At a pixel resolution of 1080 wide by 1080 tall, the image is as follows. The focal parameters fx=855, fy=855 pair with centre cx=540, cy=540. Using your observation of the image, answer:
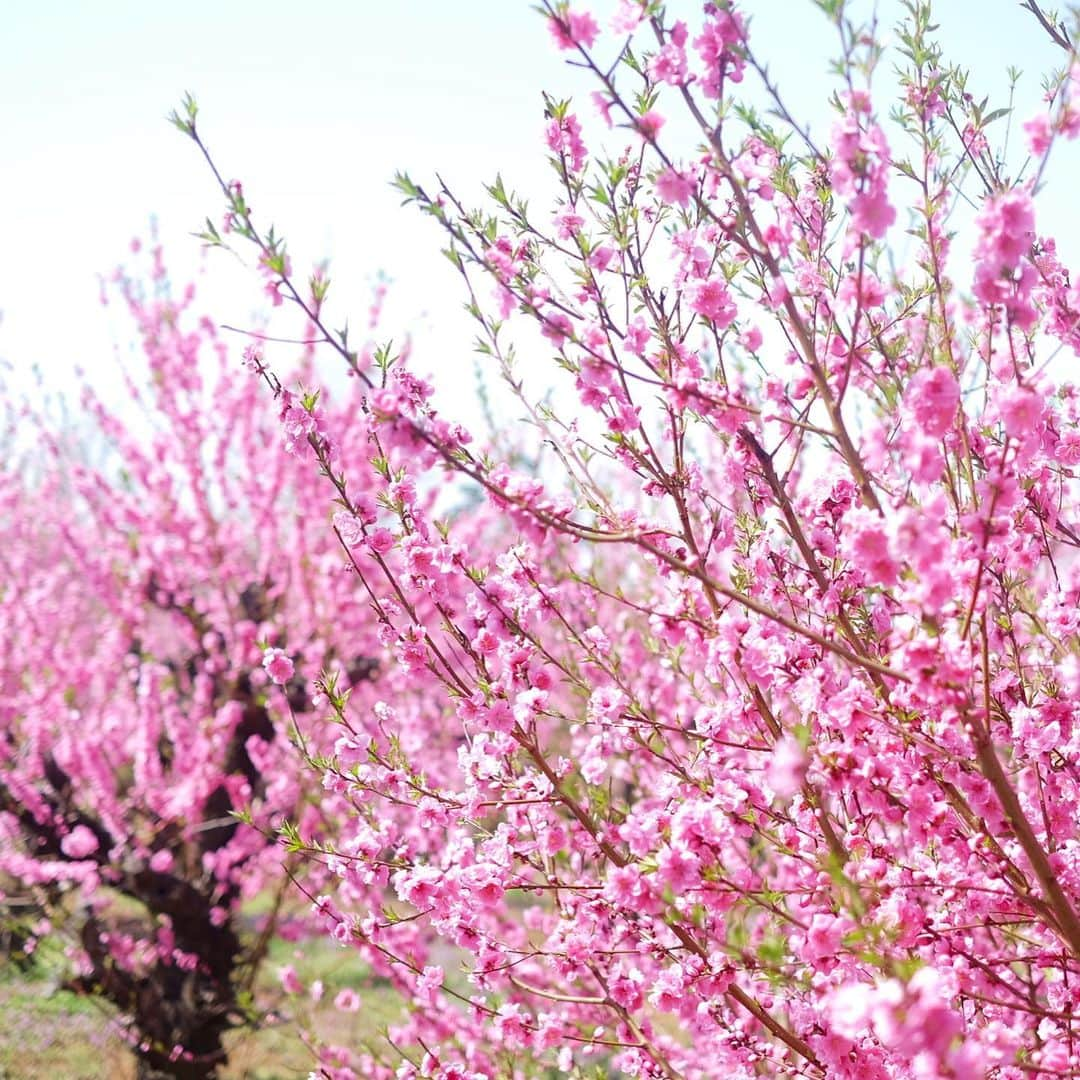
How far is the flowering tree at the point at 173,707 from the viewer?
6258 millimetres

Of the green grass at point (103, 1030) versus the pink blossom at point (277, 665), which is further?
the green grass at point (103, 1030)

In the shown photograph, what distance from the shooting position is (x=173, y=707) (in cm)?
830

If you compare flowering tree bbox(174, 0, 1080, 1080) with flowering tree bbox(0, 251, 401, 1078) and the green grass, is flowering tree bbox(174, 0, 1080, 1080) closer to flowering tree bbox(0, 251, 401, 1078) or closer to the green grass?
flowering tree bbox(0, 251, 401, 1078)

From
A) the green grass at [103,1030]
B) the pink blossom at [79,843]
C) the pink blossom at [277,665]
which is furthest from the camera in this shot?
the green grass at [103,1030]

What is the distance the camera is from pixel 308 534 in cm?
943

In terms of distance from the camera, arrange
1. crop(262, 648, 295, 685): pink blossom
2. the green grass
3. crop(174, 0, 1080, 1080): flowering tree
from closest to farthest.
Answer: crop(174, 0, 1080, 1080): flowering tree → crop(262, 648, 295, 685): pink blossom → the green grass

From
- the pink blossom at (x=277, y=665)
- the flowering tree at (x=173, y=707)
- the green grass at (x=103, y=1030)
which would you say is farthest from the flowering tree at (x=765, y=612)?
the green grass at (x=103, y=1030)

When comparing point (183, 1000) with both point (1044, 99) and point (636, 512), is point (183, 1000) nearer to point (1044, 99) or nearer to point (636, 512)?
point (636, 512)

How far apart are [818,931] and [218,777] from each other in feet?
21.3

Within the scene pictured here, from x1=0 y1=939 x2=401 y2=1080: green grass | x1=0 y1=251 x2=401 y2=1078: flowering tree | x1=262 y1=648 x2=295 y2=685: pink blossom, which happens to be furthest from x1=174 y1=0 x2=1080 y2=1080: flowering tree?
x1=0 y1=939 x2=401 y2=1080: green grass

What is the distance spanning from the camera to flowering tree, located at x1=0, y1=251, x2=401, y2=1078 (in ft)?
20.5

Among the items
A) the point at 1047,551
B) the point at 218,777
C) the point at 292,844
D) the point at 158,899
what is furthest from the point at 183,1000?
the point at 1047,551

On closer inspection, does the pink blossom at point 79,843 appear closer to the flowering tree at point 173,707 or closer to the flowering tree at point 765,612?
the flowering tree at point 173,707

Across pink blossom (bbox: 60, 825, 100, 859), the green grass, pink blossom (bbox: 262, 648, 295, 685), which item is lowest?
the green grass
